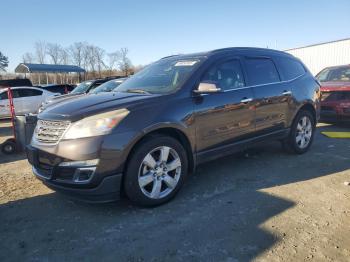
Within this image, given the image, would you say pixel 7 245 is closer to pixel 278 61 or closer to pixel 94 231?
pixel 94 231

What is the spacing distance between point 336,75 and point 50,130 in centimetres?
894

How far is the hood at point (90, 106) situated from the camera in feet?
11.7

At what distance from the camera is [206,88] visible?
409cm

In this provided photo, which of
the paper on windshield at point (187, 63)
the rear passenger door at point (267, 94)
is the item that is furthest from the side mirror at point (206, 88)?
the rear passenger door at point (267, 94)

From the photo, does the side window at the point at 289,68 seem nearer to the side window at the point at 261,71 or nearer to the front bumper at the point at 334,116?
the side window at the point at 261,71

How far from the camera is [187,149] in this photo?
163 inches

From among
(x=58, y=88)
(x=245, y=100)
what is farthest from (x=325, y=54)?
(x=245, y=100)

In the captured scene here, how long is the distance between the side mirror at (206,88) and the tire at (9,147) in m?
4.70

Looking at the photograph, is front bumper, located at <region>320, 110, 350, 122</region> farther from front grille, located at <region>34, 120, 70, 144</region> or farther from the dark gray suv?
front grille, located at <region>34, 120, 70, 144</region>

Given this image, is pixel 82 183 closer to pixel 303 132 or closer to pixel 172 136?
pixel 172 136

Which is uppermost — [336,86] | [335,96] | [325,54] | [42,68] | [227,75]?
[42,68]

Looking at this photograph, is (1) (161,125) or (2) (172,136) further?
(2) (172,136)

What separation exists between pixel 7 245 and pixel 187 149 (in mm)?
2207

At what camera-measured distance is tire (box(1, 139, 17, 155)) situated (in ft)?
22.5
